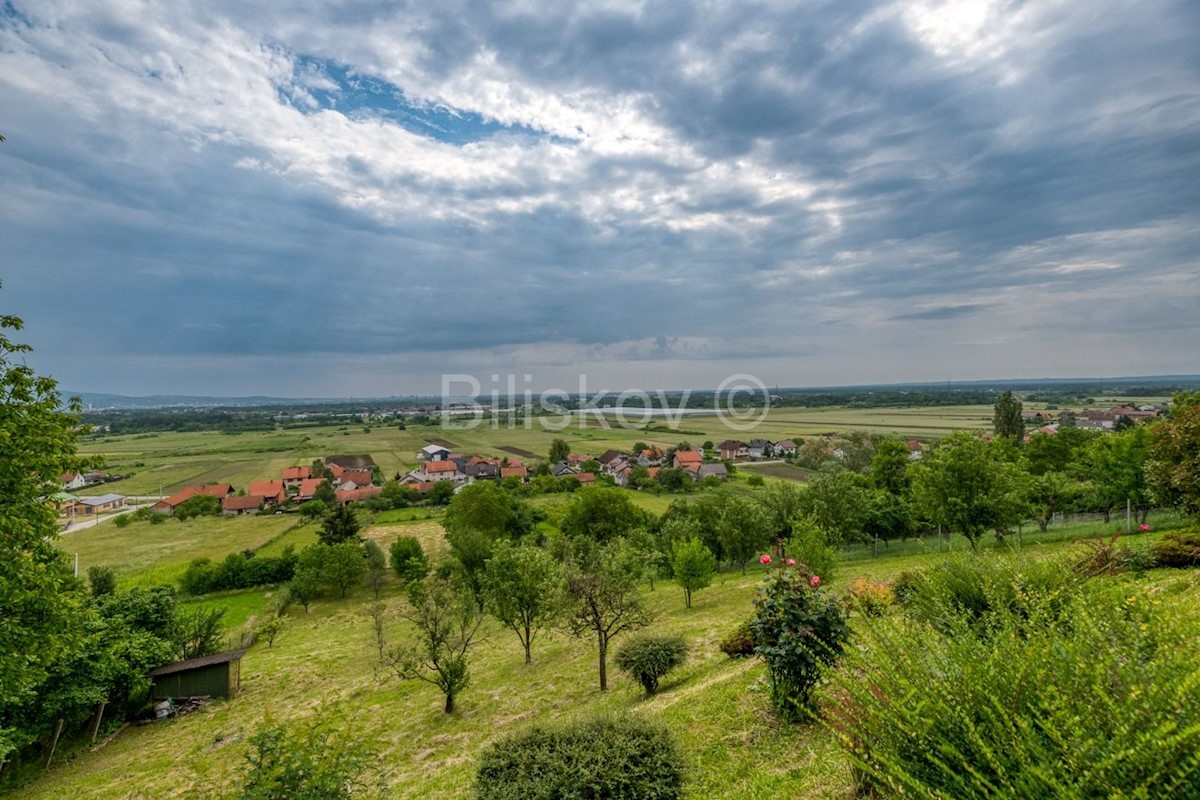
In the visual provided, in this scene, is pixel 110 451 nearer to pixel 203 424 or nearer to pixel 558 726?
pixel 203 424

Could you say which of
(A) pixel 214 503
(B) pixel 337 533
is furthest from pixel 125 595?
(A) pixel 214 503

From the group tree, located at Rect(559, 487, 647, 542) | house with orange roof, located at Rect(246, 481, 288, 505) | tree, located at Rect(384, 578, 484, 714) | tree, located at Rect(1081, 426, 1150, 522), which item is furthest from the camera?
house with orange roof, located at Rect(246, 481, 288, 505)

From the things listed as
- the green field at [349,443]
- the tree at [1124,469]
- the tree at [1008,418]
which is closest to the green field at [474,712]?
the tree at [1124,469]

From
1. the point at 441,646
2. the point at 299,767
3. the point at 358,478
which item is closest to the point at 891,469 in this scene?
the point at 441,646

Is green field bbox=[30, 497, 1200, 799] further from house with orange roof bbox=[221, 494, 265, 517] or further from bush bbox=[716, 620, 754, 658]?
house with orange roof bbox=[221, 494, 265, 517]

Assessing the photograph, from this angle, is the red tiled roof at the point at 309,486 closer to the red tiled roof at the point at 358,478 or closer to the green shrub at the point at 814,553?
the red tiled roof at the point at 358,478

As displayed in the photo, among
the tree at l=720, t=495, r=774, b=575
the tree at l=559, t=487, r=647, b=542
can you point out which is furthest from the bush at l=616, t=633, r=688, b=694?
the tree at l=559, t=487, r=647, b=542
